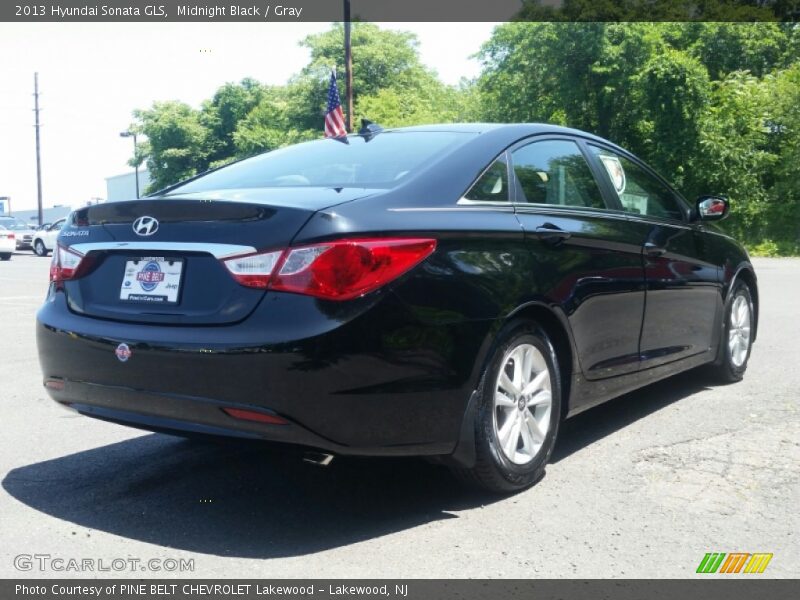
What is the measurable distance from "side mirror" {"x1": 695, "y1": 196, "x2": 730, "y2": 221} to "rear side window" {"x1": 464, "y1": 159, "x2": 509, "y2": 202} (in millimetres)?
2162

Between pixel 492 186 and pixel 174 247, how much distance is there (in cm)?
139

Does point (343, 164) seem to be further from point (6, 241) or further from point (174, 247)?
point (6, 241)

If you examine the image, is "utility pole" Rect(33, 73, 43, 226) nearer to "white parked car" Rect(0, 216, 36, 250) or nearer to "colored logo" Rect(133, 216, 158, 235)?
"white parked car" Rect(0, 216, 36, 250)

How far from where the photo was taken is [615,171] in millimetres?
5055

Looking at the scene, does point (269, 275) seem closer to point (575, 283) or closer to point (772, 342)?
point (575, 283)

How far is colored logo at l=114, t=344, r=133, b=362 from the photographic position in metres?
3.38

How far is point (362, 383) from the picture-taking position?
319 centimetres

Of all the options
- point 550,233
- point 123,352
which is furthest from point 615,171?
point 123,352

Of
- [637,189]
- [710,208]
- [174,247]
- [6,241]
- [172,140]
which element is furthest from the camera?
[172,140]

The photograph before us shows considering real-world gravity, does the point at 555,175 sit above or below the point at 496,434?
above

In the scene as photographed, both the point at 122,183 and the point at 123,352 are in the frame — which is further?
the point at 122,183

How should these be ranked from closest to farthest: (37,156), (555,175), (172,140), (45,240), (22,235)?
(555,175)
(45,240)
(22,235)
(37,156)
(172,140)

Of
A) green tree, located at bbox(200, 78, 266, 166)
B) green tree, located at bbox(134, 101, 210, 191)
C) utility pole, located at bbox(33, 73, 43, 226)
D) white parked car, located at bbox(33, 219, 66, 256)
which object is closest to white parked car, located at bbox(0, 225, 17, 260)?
white parked car, located at bbox(33, 219, 66, 256)
